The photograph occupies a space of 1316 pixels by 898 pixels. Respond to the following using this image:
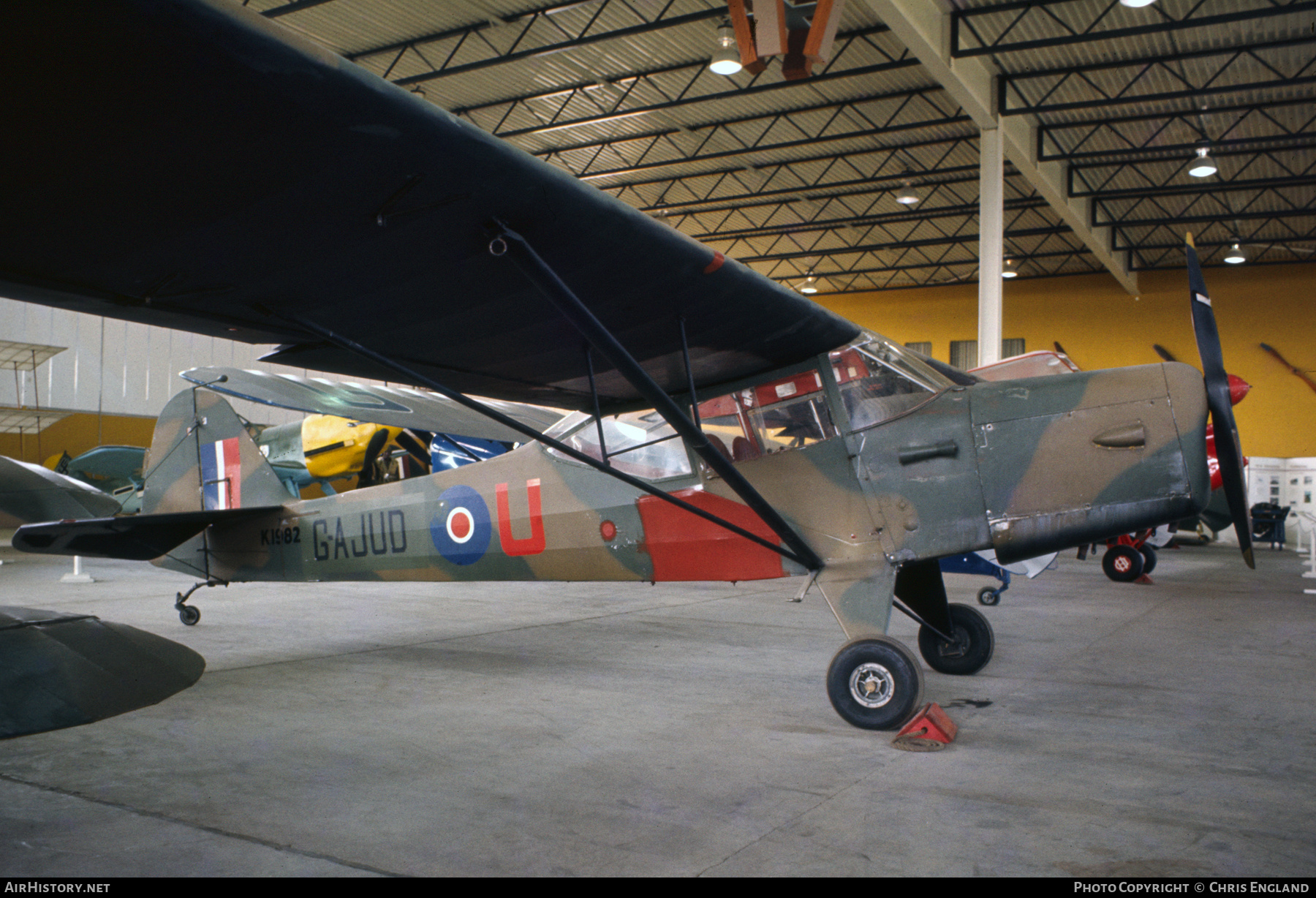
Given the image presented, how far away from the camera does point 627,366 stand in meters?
3.59

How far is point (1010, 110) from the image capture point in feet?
48.2

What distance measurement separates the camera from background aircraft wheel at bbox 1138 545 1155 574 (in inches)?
438

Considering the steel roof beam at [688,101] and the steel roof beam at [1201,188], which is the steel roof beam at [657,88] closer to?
the steel roof beam at [688,101]

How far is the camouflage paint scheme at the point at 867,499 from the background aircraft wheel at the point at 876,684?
0.18 meters

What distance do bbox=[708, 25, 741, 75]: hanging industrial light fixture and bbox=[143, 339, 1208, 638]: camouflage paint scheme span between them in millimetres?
9594

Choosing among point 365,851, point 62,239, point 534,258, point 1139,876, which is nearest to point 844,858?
point 1139,876

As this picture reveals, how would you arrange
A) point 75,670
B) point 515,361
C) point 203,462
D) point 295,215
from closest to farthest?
point 75,670
point 295,215
point 515,361
point 203,462

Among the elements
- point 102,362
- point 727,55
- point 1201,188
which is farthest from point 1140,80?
point 102,362

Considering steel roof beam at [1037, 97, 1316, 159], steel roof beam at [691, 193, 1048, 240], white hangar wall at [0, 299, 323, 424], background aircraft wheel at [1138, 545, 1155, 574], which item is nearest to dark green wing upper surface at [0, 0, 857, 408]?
background aircraft wheel at [1138, 545, 1155, 574]

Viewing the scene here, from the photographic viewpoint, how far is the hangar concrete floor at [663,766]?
2428 mm

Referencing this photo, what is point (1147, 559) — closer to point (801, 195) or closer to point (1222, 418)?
point (1222, 418)

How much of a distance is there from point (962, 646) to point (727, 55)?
10935mm

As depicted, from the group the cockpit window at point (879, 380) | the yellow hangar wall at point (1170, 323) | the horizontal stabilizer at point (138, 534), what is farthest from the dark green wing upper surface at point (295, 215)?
the yellow hangar wall at point (1170, 323)

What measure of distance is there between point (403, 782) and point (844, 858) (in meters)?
1.61
